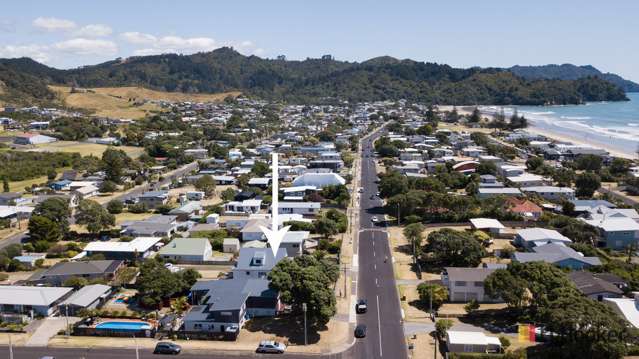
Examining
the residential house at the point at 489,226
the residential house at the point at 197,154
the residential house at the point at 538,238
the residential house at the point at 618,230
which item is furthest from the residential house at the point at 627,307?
the residential house at the point at 197,154

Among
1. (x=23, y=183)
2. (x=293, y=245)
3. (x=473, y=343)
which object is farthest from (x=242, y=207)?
(x=23, y=183)

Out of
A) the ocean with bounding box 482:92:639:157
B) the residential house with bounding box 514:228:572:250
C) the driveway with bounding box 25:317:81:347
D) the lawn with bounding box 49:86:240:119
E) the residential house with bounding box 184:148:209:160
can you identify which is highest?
the lawn with bounding box 49:86:240:119

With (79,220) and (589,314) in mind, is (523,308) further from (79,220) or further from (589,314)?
(79,220)

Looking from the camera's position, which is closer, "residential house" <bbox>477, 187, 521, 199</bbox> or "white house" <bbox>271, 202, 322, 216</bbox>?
"white house" <bbox>271, 202, 322, 216</bbox>

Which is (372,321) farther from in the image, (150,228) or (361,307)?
(150,228)

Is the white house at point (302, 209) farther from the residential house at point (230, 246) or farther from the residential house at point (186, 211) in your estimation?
the residential house at point (230, 246)

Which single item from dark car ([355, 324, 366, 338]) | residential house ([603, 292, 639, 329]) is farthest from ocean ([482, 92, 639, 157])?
dark car ([355, 324, 366, 338])

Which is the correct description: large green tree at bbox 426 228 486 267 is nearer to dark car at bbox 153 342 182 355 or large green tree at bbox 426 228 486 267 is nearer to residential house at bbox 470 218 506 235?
residential house at bbox 470 218 506 235
